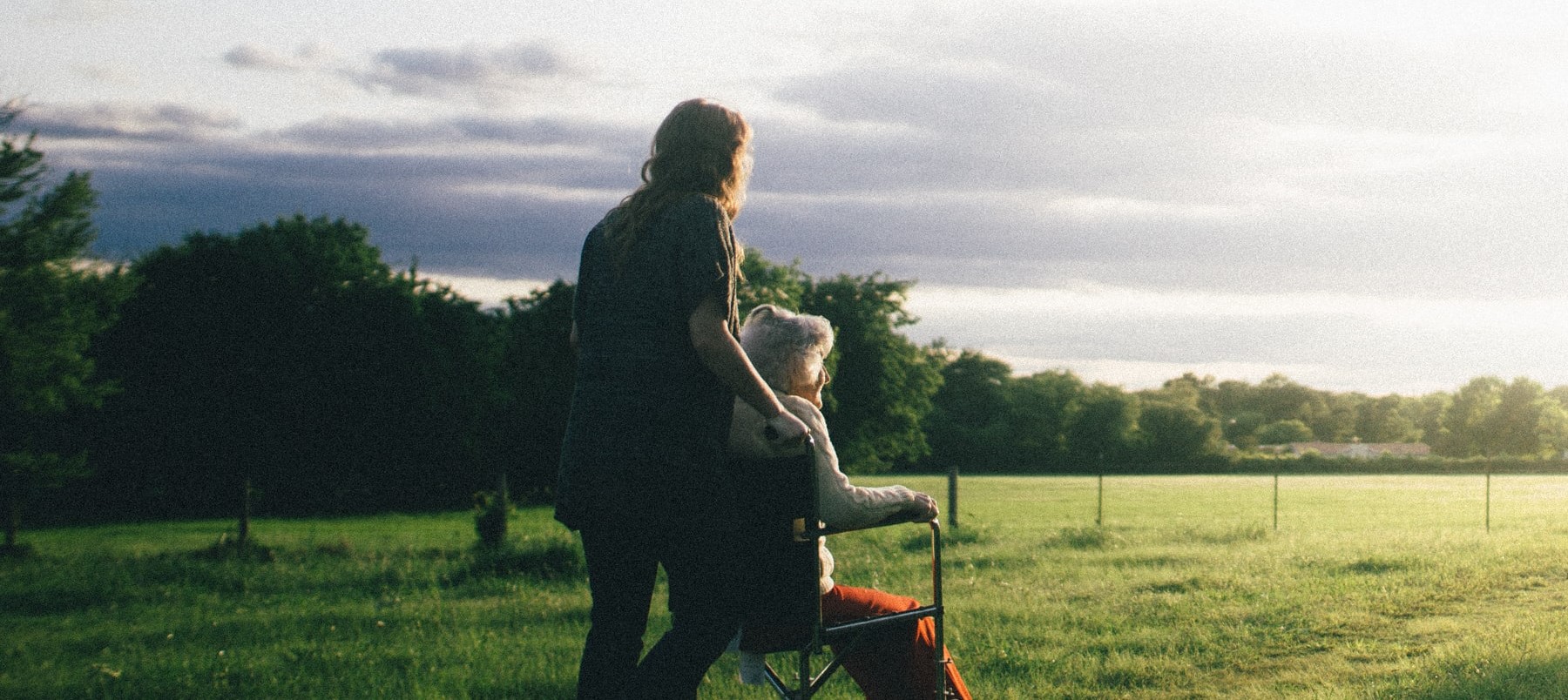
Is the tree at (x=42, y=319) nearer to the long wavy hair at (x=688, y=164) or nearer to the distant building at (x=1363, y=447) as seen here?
the long wavy hair at (x=688, y=164)

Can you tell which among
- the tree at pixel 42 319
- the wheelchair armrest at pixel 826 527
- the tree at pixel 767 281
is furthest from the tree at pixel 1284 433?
the wheelchair armrest at pixel 826 527

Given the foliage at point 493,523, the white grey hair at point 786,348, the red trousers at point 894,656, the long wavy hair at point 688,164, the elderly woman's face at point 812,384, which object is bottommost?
the foliage at point 493,523

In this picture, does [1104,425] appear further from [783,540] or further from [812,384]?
[783,540]

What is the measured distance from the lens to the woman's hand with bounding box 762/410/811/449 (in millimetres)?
2928

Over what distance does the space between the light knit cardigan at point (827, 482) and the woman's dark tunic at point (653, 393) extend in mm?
292

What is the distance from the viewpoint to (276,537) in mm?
20938

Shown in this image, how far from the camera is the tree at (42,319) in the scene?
20203 millimetres

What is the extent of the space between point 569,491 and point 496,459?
103 ft

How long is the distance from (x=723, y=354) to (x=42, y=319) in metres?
22.1

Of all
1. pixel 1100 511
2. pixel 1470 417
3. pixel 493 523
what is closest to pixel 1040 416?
pixel 1470 417

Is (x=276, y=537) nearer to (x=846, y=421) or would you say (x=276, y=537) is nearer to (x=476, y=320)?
(x=476, y=320)

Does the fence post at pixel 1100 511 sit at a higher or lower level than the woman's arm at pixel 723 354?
lower

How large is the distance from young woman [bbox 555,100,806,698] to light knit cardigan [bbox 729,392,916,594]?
256 millimetres

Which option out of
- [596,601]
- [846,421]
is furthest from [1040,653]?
[846,421]
